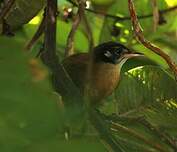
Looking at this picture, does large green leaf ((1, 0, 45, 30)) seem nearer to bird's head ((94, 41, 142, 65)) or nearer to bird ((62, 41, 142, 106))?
bird ((62, 41, 142, 106))

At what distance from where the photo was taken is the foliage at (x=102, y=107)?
0.85 ft

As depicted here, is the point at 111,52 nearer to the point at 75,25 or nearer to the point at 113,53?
the point at 113,53

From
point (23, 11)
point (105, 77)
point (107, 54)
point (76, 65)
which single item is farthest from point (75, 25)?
point (107, 54)

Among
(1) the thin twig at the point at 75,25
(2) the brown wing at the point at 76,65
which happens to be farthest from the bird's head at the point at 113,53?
(1) the thin twig at the point at 75,25

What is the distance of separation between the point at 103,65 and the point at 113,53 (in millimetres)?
107

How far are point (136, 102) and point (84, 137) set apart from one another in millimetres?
504

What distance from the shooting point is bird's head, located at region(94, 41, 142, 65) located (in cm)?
130

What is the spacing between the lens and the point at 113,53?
4.91 ft

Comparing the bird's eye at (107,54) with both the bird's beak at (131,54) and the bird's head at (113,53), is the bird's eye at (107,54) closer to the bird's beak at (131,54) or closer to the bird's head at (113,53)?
the bird's head at (113,53)

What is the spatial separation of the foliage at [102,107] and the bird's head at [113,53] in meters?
0.02

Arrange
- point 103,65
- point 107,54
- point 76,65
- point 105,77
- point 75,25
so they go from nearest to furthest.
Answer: point 75,25 < point 76,65 < point 105,77 < point 103,65 < point 107,54

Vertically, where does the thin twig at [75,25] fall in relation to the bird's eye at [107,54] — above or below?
above

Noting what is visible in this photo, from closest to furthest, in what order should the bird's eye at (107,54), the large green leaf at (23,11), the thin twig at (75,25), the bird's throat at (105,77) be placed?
the thin twig at (75,25)
the large green leaf at (23,11)
the bird's throat at (105,77)
the bird's eye at (107,54)

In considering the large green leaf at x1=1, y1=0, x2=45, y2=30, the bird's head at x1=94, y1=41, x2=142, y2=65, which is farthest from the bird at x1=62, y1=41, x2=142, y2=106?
the large green leaf at x1=1, y1=0, x2=45, y2=30
